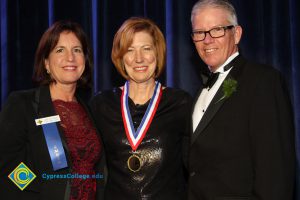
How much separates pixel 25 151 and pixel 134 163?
72 centimetres

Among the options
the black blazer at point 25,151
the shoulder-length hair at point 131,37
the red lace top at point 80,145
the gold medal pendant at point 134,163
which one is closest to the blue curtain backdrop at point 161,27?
the shoulder-length hair at point 131,37

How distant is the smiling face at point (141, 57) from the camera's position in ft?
9.08

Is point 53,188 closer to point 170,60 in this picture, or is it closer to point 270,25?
point 170,60

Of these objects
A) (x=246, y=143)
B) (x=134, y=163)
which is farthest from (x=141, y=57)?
(x=246, y=143)

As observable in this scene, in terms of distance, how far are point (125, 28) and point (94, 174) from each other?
3.51 ft

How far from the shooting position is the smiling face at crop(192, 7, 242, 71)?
7.89 feet

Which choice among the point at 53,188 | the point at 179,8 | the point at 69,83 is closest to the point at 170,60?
the point at 179,8

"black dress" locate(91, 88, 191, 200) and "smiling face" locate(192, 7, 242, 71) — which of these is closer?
"smiling face" locate(192, 7, 242, 71)

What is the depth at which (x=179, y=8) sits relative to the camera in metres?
3.76

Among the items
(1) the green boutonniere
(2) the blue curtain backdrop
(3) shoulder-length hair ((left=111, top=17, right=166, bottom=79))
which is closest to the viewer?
(1) the green boutonniere

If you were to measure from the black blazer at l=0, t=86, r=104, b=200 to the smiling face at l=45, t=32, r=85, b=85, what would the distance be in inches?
12.8

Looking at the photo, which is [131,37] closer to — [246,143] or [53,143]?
[53,143]

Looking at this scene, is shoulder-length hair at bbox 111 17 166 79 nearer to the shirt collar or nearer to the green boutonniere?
the shirt collar

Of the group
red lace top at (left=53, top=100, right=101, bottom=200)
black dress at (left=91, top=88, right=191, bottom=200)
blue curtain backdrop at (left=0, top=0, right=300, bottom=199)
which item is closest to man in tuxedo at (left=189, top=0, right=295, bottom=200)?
black dress at (left=91, top=88, right=191, bottom=200)
